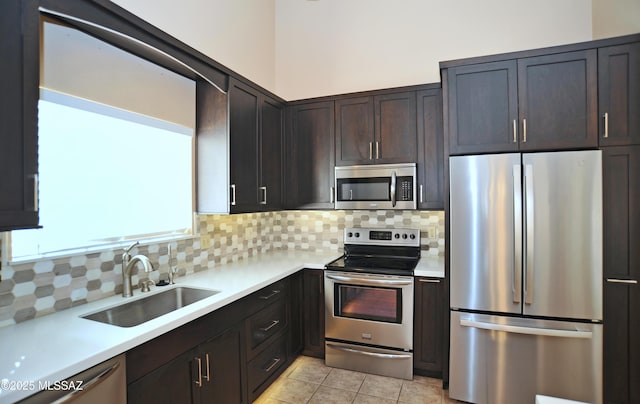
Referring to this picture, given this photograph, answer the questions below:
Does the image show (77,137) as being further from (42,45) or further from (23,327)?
(23,327)

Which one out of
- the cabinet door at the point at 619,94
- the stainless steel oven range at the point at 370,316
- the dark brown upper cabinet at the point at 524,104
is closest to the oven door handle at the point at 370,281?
the stainless steel oven range at the point at 370,316

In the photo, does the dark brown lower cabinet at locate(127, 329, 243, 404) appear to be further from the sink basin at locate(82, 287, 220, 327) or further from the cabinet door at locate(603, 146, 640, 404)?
the cabinet door at locate(603, 146, 640, 404)

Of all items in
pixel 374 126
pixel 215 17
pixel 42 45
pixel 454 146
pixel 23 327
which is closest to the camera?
pixel 23 327

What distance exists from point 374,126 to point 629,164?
6.14 feet

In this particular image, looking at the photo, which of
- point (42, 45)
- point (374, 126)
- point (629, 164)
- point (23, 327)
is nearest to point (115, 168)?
point (42, 45)

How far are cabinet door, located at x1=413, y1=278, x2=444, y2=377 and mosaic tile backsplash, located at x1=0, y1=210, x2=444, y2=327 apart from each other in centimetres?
63

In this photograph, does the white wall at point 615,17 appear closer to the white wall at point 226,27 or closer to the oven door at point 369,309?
the oven door at point 369,309

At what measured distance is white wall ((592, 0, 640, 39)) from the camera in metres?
2.40

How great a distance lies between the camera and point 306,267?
3.00 m

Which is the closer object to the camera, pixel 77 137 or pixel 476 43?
pixel 77 137

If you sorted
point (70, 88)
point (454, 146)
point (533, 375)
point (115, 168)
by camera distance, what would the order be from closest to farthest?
point (70, 88) < point (115, 168) < point (533, 375) < point (454, 146)

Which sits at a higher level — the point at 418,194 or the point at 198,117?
the point at 198,117

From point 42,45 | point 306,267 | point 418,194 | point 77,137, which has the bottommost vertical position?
point 306,267

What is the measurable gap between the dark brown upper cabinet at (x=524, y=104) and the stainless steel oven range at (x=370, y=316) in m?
1.20
